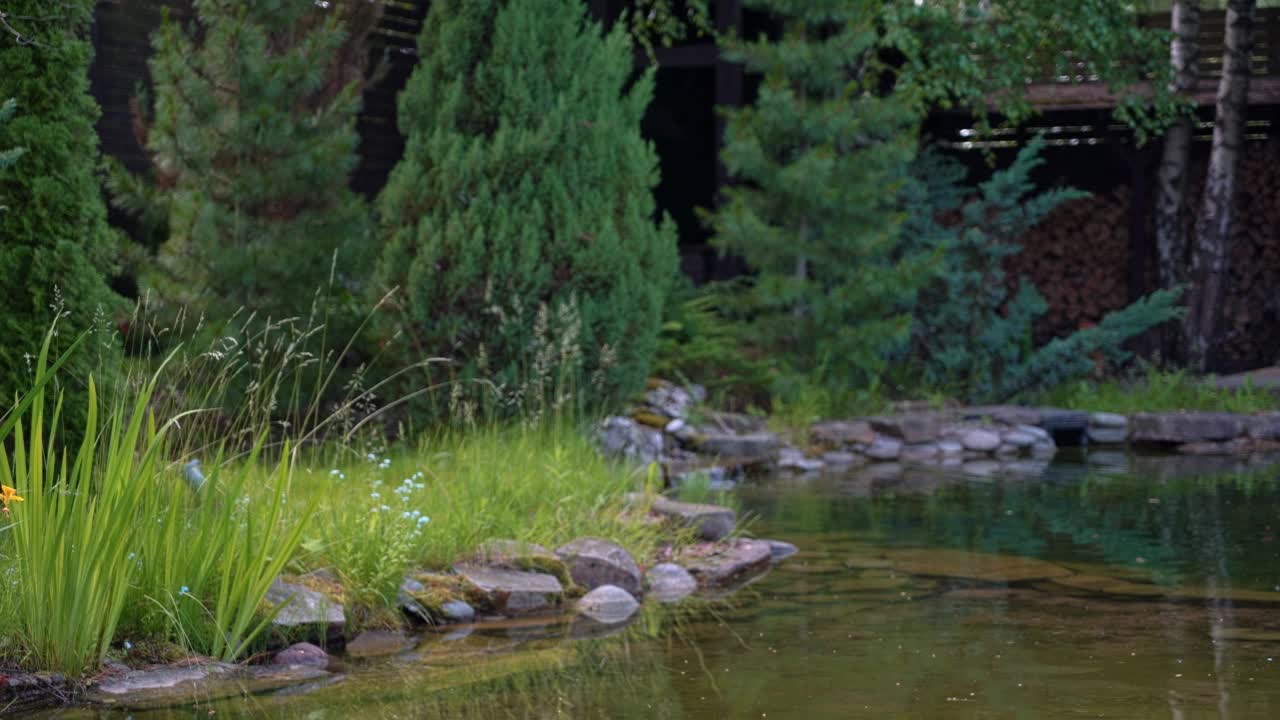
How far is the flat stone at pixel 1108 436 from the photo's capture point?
12.2 m

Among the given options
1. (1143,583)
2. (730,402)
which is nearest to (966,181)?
(730,402)

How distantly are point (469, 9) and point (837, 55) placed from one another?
170 inches

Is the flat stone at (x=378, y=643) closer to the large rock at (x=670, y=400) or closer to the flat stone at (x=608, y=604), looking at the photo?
the flat stone at (x=608, y=604)

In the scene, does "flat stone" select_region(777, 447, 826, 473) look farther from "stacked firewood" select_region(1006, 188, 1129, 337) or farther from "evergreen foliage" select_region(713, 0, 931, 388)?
"stacked firewood" select_region(1006, 188, 1129, 337)

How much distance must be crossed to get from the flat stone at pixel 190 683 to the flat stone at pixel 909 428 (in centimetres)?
756

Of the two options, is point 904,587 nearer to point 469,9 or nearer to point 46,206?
point 46,206

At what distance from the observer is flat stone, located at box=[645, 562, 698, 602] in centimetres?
622

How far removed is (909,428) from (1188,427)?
2.33 m

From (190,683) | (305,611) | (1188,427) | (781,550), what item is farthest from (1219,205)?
(190,683)

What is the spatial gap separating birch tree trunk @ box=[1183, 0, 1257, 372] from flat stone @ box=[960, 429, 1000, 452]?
2.94 meters

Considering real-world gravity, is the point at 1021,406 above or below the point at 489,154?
below

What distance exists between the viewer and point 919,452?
11.6 m

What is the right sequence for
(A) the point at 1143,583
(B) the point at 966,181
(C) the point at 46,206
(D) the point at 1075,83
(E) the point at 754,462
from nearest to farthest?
(C) the point at 46,206, (A) the point at 1143,583, (E) the point at 754,462, (D) the point at 1075,83, (B) the point at 966,181

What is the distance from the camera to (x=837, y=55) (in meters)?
11.9
